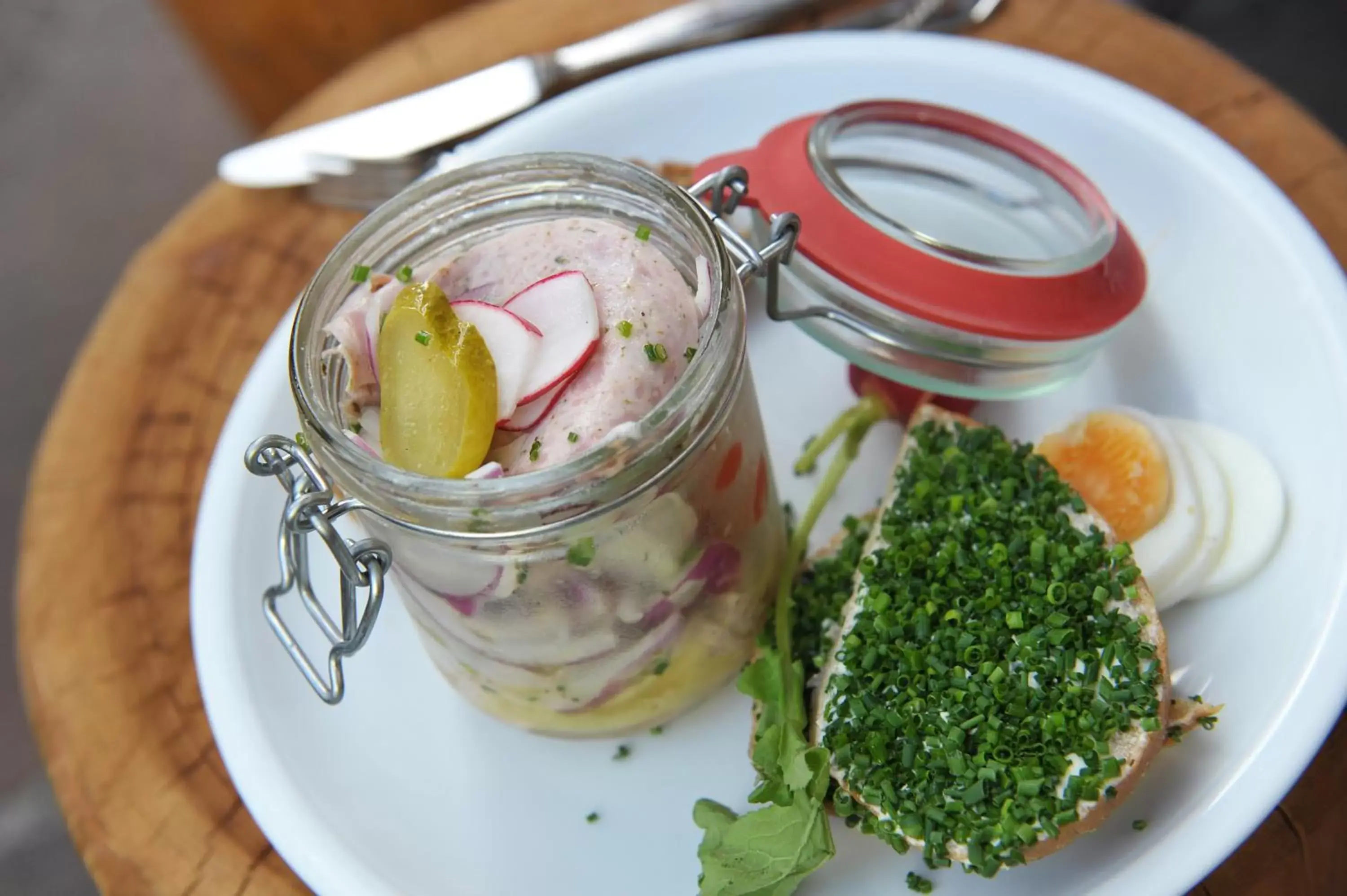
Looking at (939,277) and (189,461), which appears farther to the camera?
(189,461)

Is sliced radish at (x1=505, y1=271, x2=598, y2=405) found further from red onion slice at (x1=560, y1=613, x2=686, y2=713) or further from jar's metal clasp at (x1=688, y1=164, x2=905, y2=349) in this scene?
red onion slice at (x1=560, y1=613, x2=686, y2=713)

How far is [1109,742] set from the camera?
104cm

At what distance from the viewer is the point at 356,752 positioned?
1256mm

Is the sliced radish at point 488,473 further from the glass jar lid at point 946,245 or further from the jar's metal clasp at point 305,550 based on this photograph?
the glass jar lid at point 946,245

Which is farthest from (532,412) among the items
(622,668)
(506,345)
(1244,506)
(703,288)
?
(1244,506)

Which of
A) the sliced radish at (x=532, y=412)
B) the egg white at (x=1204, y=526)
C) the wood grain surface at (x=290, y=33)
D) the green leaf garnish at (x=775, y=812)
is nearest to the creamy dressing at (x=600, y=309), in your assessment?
the sliced radish at (x=532, y=412)

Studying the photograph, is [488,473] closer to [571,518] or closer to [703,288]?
[571,518]

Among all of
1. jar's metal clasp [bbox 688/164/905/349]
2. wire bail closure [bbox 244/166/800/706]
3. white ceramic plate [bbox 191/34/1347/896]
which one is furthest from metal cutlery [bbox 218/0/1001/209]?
wire bail closure [bbox 244/166/800/706]

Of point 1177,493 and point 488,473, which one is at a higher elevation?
point 488,473

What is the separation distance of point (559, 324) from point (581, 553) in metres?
0.22

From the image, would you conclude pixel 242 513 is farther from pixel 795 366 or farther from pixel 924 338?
pixel 924 338

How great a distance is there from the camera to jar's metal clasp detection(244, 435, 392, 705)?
949mm

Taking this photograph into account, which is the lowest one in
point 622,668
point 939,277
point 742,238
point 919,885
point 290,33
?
point 919,885

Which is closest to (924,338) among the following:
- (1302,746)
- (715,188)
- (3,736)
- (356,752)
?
(715,188)
